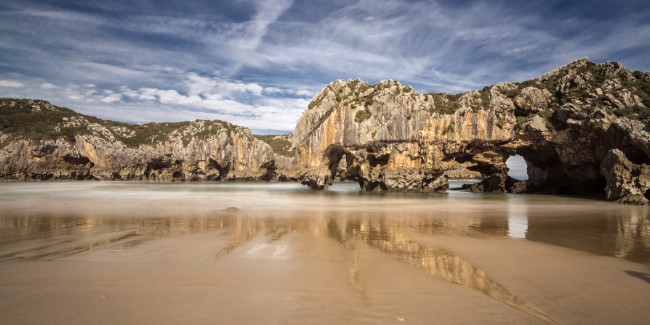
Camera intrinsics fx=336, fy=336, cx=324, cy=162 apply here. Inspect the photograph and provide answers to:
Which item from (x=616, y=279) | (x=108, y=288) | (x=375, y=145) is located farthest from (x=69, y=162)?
(x=616, y=279)

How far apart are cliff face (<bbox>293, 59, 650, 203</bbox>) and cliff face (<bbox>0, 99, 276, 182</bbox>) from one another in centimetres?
5876

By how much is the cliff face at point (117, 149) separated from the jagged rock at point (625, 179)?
9123 centimetres

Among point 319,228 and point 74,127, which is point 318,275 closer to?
point 319,228

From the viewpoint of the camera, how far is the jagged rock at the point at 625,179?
25.9m

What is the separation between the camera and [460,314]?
15.9 ft

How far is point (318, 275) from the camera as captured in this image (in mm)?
6785

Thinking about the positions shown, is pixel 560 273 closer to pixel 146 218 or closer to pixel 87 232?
pixel 87 232

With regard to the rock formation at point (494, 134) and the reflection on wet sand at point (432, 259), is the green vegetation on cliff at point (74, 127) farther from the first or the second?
the reflection on wet sand at point (432, 259)

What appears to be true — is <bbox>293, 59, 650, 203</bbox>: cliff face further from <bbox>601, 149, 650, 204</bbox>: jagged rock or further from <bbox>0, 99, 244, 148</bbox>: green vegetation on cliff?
<bbox>0, 99, 244, 148</bbox>: green vegetation on cliff

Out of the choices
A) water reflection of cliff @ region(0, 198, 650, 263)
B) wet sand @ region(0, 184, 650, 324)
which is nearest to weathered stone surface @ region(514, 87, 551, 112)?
water reflection of cliff @ region(0, 198, 650, 263)

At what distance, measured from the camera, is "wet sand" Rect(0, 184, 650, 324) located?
4828 mm

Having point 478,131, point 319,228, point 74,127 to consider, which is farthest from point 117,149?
point 319,228

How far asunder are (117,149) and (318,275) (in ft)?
348

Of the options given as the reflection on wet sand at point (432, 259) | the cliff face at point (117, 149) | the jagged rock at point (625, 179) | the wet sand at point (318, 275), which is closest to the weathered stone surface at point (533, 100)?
the jagged rock at point (625, 179)
